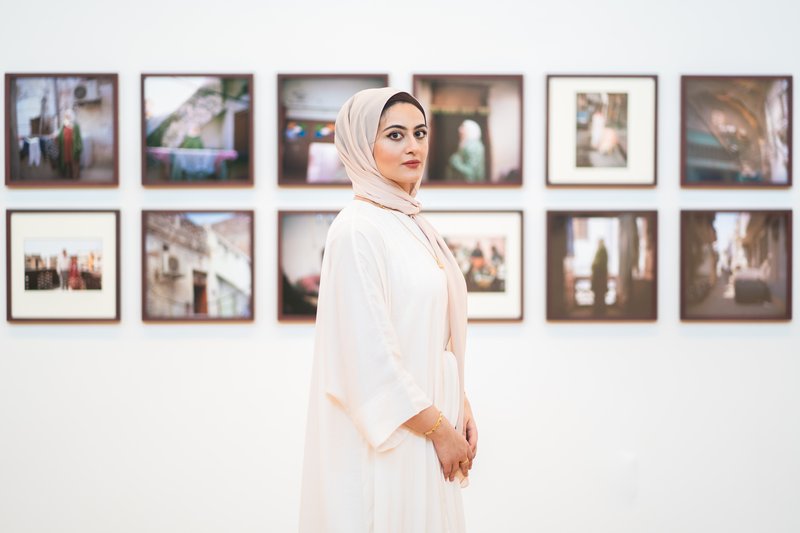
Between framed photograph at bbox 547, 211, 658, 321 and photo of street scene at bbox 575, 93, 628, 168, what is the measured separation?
22cm

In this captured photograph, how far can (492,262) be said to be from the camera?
286 cm

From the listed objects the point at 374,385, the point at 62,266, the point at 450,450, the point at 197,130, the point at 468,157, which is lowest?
the point at 450,450

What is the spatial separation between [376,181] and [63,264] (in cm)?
176

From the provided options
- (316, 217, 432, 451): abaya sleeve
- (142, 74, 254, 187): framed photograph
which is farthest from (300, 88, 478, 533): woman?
(142, 74, 254, 187): framed photograph

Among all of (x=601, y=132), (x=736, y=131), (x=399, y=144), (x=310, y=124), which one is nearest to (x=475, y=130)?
(x=601, y=132)

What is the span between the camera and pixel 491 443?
9.43 feet

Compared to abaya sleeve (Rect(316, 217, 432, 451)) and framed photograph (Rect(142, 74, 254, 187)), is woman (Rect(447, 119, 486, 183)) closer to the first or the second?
framed photograph (Rect(142, 74, 254, 187))

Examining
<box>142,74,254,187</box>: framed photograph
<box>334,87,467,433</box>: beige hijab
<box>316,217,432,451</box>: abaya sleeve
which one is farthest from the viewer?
<box>142,74,254,187</box>: framed photograph

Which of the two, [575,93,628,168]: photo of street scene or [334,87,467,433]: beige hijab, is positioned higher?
[575,93,628,168]: photo of street scene

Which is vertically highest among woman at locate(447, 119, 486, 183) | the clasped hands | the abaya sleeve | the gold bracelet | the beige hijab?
woman at locate(447, 119, 486, 183)

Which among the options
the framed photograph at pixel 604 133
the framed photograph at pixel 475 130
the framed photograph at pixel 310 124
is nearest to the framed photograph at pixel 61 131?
the framed photograph at pixel 310 124

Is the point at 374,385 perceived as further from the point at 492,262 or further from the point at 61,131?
the point at 61,131

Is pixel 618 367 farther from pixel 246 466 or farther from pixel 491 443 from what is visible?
pixel 246 466

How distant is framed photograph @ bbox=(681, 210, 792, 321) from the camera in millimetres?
2896
